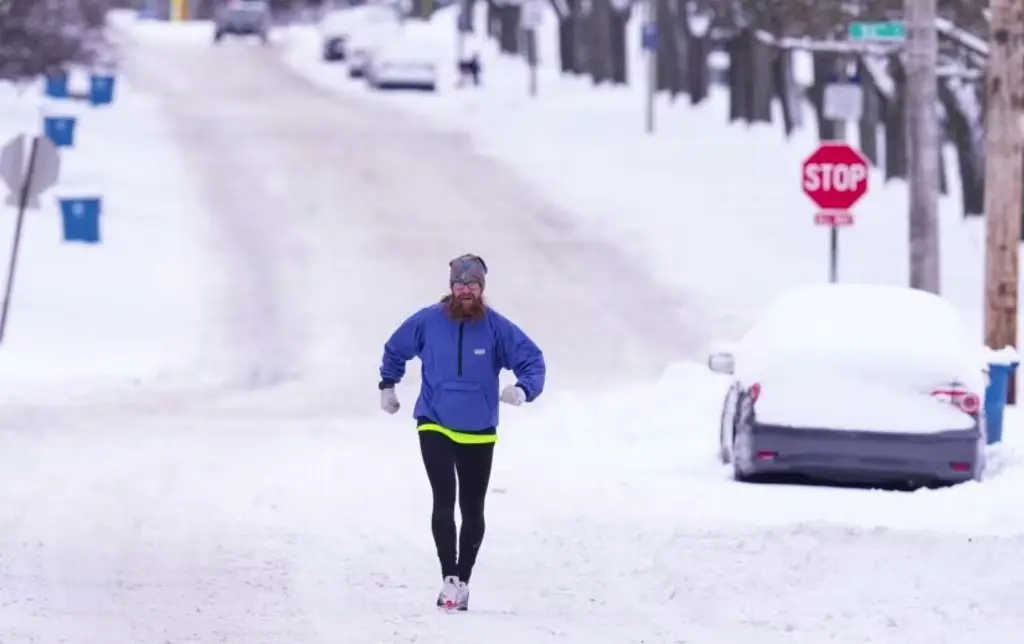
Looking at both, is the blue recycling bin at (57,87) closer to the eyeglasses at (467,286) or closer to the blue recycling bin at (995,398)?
the blue recycling bin at (995,398)

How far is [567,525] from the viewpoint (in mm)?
14391

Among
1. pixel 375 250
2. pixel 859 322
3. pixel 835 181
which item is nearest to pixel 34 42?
pixel 375 250

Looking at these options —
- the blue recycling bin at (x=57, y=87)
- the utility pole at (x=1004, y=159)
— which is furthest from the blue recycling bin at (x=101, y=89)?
the utility pole at (x=1004, y=159)

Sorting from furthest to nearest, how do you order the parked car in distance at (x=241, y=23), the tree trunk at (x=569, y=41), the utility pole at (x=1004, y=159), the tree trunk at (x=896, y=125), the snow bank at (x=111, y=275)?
the parked car in distance at (x=241, y=23) < the tree trunk at (x=569, y=41) < the tree trunk at (x=896, y=125) < the snow bank at (x=111, y=275) < the utility pole at (x=1004, y=159)

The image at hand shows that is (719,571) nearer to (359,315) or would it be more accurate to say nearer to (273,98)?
(359,315)

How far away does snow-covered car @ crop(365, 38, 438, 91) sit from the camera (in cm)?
6072

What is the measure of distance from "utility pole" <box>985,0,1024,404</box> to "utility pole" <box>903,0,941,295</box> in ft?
9.14

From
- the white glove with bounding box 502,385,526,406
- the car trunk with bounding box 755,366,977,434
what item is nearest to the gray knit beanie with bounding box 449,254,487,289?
the white glove with bounding box 502,385,526,406

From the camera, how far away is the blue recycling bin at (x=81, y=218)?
113 ft

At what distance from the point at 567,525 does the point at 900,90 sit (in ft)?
85.0

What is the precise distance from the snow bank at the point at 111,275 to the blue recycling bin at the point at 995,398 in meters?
9.53

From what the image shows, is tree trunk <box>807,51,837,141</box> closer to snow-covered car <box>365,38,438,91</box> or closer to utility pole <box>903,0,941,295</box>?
utility pole <box>903,0,941,295</box>

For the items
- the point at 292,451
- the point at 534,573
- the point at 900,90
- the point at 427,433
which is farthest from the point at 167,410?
the point at 900,90

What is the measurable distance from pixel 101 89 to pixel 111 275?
23.7m
